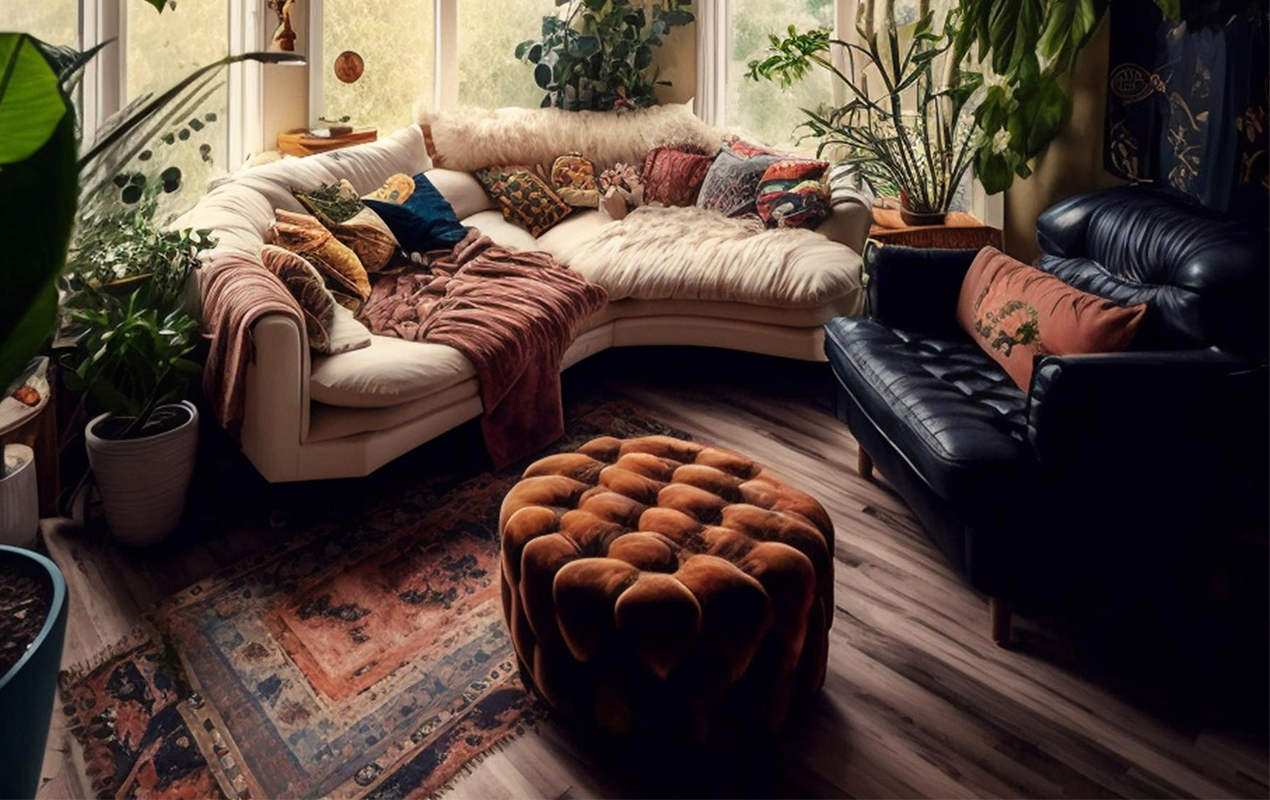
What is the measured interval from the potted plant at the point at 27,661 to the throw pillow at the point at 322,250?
170 cm

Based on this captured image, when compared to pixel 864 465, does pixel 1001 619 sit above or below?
below

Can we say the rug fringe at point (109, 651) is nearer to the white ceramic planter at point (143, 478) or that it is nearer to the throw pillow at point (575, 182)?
the white ceramic planter at point (143, 478)

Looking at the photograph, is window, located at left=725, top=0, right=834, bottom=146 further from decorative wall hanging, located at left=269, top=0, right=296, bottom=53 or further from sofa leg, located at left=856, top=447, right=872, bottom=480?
sofa leg, located at left=856, top=447, right=872, bottom=480

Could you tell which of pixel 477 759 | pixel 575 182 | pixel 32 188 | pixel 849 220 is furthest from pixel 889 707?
pixel 575 182

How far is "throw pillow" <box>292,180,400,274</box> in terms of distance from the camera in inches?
134

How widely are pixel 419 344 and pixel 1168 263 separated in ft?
6.71

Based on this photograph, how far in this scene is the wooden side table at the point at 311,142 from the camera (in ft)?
12.7

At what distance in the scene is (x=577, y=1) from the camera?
475 centimetres

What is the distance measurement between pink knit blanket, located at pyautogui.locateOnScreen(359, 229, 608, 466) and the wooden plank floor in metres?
0.43

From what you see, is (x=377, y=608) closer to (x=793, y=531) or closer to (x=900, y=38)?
(x=793, y=531)

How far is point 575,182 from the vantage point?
4.32 meters

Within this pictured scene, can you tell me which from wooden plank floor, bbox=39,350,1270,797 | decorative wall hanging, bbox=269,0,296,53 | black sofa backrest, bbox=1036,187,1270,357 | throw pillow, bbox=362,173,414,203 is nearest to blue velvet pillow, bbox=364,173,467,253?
throw pillow, bbox=362,173,414,203

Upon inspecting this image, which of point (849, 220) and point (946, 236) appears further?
point (849, 220)

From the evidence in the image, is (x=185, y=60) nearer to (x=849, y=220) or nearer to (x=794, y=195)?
(x=794, y=195)
